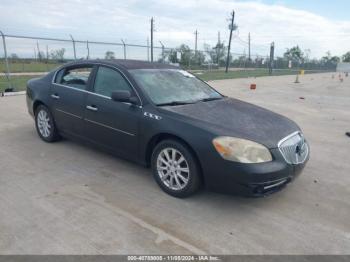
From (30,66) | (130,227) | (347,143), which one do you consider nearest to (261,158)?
(130,227)

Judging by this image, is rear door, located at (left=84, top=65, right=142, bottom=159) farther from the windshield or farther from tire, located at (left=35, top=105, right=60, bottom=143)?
tire, located at (left=35, top=105, right=60, bottom=143)

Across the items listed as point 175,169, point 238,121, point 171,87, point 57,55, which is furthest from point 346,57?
point 175,169

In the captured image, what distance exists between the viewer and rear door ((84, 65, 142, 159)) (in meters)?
3.95

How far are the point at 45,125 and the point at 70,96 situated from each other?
39.8 inches

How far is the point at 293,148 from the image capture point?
3.52m

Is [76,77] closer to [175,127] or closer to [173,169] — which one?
[175,127]

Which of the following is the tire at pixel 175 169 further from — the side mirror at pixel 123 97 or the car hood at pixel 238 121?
the side mirror at pixel 123 97

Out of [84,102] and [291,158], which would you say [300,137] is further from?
[84,102]

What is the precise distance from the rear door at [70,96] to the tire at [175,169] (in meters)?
1.56

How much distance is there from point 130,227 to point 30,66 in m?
26.1

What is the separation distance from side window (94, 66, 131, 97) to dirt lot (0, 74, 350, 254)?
1045mm

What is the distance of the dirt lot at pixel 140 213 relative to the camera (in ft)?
9.09

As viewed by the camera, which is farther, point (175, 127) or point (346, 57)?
point (346, 57)

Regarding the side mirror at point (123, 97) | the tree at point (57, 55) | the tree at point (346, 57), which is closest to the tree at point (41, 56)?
the tree at point (57, 55)
